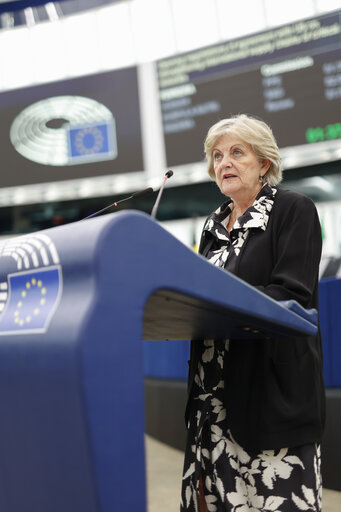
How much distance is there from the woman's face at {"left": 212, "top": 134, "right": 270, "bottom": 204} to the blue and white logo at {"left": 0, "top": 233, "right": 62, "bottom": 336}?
0.60 m

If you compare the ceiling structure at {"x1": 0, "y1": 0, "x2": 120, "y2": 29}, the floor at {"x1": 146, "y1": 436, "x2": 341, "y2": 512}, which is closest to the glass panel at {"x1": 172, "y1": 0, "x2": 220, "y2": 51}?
the ceiling structure at {"x1": 0, "y1": 0, "x2": 120, "y2": 29}

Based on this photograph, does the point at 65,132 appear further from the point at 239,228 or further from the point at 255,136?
the point at 239,228

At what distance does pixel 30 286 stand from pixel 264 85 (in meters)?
6.41

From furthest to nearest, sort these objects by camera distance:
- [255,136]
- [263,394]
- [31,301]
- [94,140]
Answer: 1. [94,140]
2. [255,136]
3. [263,394]
4. [31,301]

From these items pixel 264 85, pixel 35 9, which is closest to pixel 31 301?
pixel 264 85

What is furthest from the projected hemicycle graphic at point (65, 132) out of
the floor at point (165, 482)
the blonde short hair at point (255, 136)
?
the blonde short hair at point (255, 136)

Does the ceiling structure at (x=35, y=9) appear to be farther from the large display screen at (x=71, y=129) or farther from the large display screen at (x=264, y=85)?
the large display screen at (x=264, y=85)

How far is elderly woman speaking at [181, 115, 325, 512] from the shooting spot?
105cm

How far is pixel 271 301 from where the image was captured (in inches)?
30.8

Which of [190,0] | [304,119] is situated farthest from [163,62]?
[304,119]

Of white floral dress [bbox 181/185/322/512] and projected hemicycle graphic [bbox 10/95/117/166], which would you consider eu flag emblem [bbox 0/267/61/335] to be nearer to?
white floral dress [bbox 181/185/322/512]

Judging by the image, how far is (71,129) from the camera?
7.88m

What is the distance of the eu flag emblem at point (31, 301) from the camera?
0.65 meters

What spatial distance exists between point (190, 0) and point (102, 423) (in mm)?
7940
